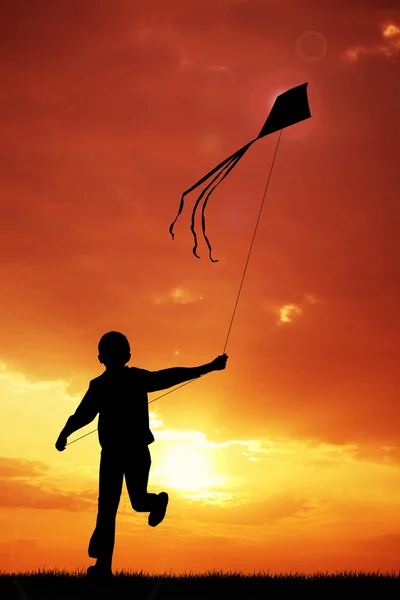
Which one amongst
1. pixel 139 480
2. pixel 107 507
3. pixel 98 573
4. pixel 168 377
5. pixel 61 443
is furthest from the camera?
pixel 61 443

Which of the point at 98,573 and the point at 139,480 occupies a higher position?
the point at 139,480

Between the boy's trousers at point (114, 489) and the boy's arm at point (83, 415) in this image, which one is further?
the boy's arm at point (83, 415)

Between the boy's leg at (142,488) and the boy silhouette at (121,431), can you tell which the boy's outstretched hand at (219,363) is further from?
the boy's leg at (142,488)

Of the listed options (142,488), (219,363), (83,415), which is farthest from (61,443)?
(219,363)

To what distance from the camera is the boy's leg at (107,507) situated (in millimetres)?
11305

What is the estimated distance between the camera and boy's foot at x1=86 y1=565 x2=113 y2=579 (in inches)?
442

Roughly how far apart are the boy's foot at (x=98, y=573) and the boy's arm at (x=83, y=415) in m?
1.83

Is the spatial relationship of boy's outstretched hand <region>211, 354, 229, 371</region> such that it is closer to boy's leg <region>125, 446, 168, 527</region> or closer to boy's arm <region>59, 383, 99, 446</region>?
boy's leg <region>125, 446, 168, 527</region>

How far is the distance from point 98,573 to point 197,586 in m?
1.38

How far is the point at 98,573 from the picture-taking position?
1123cm

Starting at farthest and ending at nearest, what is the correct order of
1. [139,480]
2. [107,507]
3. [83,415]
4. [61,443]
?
[61,443]
[83,415]
[139,480]
[107,507]

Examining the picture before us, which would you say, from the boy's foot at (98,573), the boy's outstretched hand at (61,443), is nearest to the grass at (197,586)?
the boy's foot at (98,573)

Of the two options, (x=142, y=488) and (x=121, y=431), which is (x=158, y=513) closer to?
(x=142, y=488)

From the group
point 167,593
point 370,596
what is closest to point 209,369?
point 167,593
